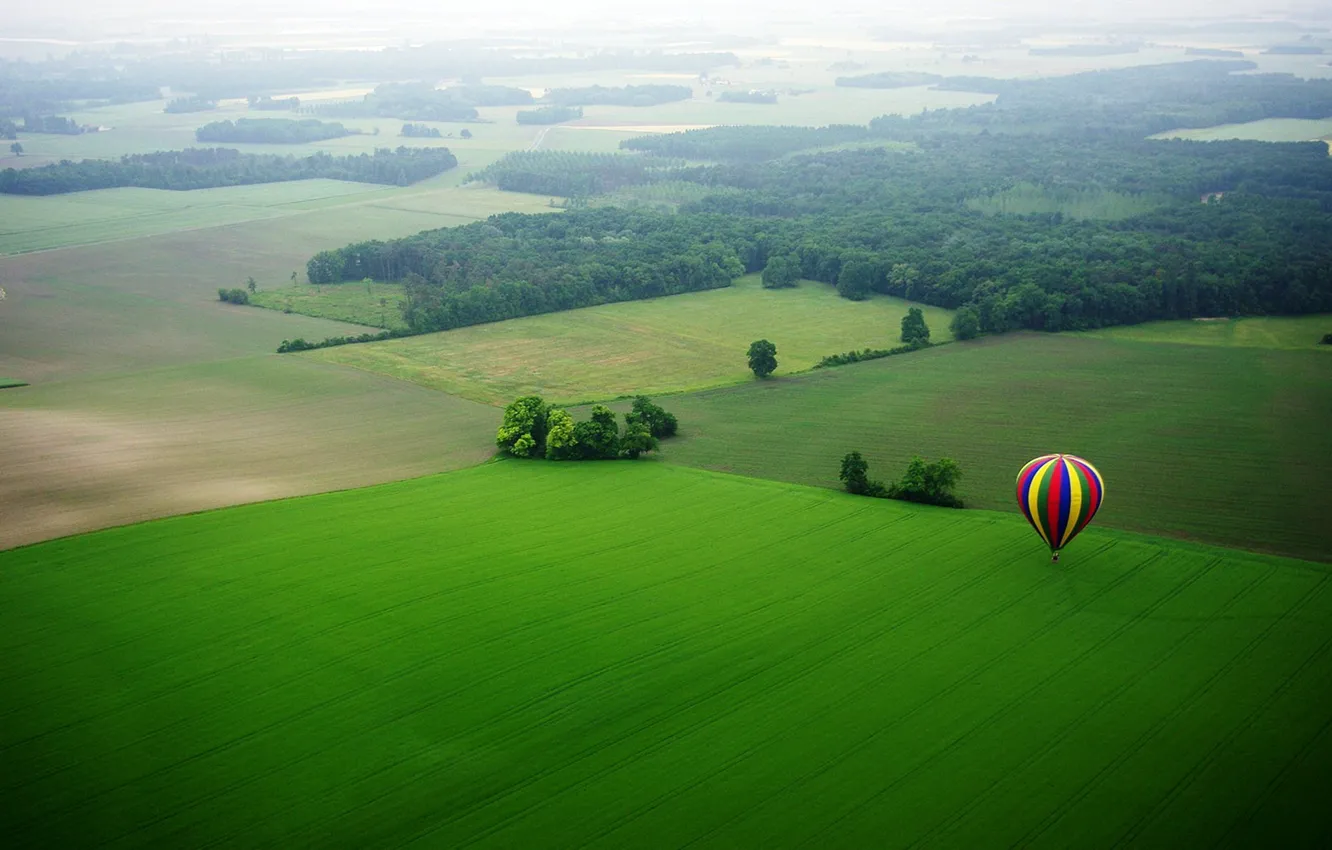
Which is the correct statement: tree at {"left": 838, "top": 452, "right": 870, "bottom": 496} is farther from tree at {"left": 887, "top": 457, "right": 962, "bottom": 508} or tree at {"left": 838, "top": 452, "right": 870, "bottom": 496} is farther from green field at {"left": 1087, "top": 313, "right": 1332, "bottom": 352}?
green field at {"left": 1087, "top": 313, "right": 1332, "bottom": 352}

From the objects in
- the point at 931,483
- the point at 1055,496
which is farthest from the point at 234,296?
the point at 1055,496

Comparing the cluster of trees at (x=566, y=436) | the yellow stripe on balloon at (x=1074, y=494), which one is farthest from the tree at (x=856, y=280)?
the yellow stripe on balloon at (x=1074, y=494)

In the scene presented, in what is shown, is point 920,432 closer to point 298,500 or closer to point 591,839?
point 298,500

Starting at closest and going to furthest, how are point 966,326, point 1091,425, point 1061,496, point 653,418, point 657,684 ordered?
1. point 657,684
2. point 1061,496
3. point 1091,425
4. point 653,418
5. point 966,326

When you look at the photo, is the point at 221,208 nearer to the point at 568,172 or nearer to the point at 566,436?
the point at 568,172

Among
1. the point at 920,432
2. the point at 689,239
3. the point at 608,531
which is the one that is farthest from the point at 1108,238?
the point at 608,531

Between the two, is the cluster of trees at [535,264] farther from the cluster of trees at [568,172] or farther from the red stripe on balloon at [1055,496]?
the red stripe on balloon at [1055,496]

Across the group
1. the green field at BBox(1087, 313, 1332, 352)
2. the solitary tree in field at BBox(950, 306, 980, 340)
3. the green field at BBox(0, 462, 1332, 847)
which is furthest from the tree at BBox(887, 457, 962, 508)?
the green field at BBox(1087, 313, 1332, 352)
